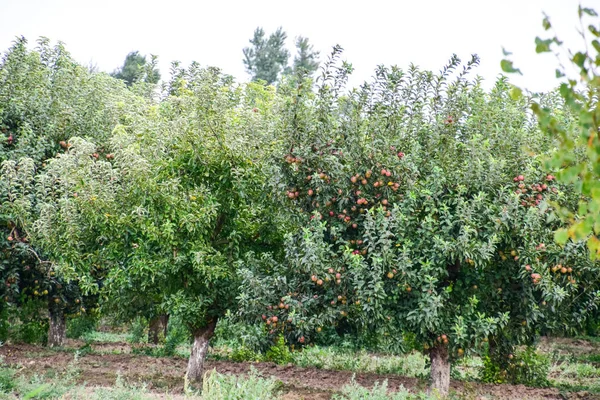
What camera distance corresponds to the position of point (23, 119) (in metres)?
17.3

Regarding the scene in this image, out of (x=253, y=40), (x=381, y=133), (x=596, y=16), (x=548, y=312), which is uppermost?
(x=253, y=40)

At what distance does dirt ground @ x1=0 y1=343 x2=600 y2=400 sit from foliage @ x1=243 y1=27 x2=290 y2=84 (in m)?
43.3

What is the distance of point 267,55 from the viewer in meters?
59.8

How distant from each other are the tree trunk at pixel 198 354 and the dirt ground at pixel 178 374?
38cm

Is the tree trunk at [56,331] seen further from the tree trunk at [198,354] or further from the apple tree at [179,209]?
the tree trunk at [198,354]

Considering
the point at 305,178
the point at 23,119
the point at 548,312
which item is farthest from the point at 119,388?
the point at 23,119

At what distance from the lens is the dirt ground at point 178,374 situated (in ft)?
42.2

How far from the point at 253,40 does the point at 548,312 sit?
178ft

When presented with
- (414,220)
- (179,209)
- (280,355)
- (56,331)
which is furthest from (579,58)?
(56,331)

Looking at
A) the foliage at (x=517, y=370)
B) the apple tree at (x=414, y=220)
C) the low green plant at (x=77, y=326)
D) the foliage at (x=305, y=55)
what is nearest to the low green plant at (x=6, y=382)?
the apple tree at (x=414, y=220)

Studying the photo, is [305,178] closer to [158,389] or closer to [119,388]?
[119,388]

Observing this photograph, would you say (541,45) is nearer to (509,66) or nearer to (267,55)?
(509,66)

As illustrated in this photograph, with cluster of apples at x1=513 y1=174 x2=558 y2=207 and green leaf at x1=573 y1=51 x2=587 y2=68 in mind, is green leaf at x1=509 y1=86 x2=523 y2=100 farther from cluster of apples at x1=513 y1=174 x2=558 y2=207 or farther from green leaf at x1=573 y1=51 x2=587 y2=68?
cluster of apples at x1=513 y1=174 x2=558 y2=207

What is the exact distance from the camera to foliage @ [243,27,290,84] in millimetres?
58938
